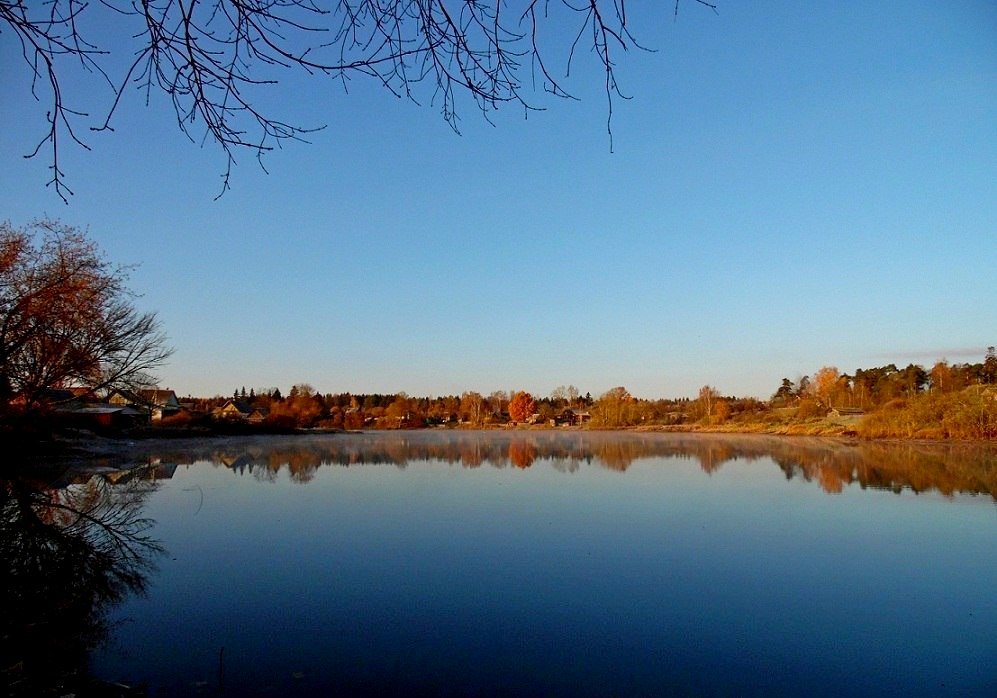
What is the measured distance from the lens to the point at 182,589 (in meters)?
6.08

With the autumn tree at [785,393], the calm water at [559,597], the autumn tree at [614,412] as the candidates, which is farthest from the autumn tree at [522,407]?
the calm water at [559,597]

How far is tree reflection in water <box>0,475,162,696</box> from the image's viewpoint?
4.00 meters

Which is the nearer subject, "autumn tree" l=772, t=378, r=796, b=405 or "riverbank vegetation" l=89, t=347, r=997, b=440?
"riverbank vegetation" l=89, t=347, r=997, b=440

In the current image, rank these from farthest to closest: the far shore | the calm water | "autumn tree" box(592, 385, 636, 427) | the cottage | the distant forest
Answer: "autumn tree" box(592, 385, 636, 427)
the cottage
the distant forest
the far shore
the calm water

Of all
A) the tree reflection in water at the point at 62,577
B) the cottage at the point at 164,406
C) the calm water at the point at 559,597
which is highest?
the cottage at the point at 164,406

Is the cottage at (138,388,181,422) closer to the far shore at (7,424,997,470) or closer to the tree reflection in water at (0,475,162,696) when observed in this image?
the far shore at (7,424,997,470)

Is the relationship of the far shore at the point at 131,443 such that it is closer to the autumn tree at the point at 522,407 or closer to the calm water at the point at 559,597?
the calm water at the point at 559,597

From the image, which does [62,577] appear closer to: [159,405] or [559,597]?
[559,597]

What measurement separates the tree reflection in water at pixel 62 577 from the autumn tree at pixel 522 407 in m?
85.9

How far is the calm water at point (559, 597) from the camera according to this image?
13.9 feet

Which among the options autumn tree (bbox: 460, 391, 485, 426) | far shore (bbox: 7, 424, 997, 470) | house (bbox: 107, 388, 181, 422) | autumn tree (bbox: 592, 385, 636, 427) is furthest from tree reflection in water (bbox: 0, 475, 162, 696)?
autumn tree (bbox: 460, 391, 485, 426)

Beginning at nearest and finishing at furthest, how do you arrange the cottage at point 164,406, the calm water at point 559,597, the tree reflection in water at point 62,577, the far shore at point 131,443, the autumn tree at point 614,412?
the tree reflection in water at point 62,577
the calm water at point 559,597
the far shore at point 131,443
the cottage at point 164,406
the autumn tree at point 614,412

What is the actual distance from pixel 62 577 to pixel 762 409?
3120 inches

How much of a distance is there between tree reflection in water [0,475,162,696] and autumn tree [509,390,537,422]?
8595 cm
